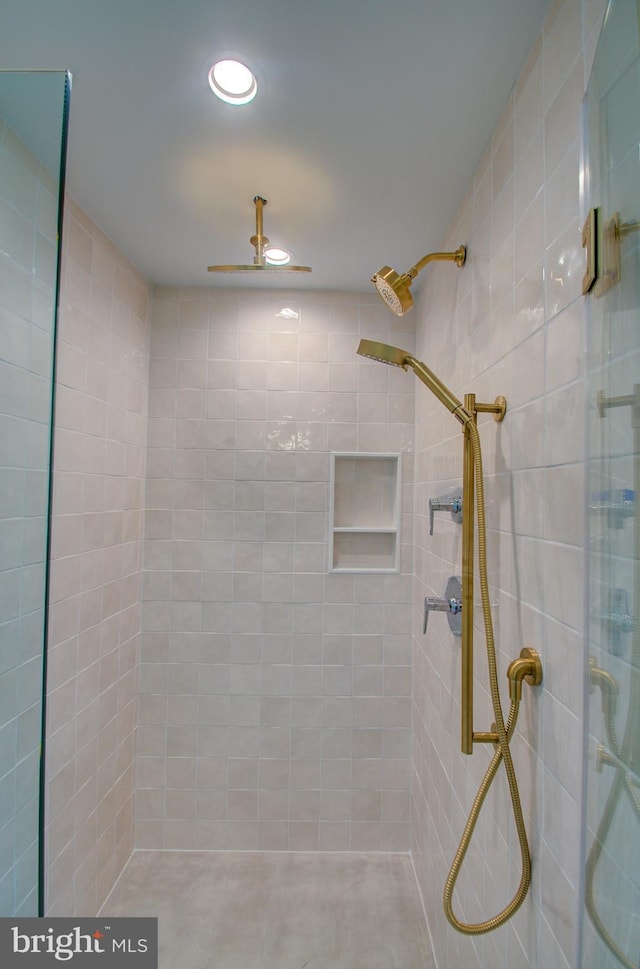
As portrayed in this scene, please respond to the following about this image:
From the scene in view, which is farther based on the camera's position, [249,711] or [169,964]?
[249,711]

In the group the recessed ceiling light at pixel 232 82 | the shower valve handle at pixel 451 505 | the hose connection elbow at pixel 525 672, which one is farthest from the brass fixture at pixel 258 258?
the hose connection elbow at pixel 525 672

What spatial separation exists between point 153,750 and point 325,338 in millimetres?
1998

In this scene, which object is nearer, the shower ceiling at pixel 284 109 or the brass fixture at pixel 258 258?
the shower ceiling at pixel 284 109

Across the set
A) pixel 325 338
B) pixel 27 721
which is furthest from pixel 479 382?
pixel 27 721

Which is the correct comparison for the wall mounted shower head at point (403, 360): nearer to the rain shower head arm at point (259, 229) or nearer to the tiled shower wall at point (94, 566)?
the rain shower head arm at point (259, 229)

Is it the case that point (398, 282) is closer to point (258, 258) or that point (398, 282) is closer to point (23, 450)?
point (258, 258)

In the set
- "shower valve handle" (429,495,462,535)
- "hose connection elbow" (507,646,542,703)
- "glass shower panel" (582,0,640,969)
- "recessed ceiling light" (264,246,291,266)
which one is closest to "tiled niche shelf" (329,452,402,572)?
"shower valve handle" (429,495,462,535)

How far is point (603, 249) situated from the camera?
56 cm

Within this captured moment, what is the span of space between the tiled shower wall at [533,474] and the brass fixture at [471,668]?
3cm

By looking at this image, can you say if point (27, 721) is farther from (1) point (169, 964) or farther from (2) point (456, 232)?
(2) point (456, 232)

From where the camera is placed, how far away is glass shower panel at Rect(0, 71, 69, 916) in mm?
955

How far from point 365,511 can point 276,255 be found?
1148mm

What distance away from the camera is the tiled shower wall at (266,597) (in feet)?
6.96

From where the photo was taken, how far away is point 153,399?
7.18 feet
